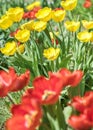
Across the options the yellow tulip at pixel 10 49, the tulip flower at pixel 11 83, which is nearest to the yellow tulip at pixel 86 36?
the yellow tulip at pixel 10 49

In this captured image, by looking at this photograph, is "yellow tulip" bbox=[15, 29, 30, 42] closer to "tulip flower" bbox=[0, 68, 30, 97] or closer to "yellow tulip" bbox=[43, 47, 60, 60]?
"yellow tulip" bbox=[43, 47, 60, 60]

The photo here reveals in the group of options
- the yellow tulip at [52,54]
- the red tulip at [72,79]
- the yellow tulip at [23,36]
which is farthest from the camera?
the yellow tulip at [23,36]

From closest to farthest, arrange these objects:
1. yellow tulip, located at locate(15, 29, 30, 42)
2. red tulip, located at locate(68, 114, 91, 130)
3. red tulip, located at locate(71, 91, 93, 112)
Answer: red tulip, located at locate(68, 114, 91, 130) → red tulip, located at locate(71, 91, 93, 112) → yellow tulip, located at locate(15, 29, 30, 42)

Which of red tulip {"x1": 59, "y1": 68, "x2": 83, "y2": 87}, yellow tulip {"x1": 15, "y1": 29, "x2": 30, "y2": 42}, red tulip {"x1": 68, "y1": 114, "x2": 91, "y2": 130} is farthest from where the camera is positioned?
yellow tulip {"x1": 15, "y1": 29, "x2": 30, "y2": 42}

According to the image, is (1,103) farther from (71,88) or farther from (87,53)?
(71,88)

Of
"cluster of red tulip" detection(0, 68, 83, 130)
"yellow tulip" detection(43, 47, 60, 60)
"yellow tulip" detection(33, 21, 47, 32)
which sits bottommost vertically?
"cluster of red tulip" detection(0, 68, 83, 130)

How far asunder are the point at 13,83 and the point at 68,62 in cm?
127

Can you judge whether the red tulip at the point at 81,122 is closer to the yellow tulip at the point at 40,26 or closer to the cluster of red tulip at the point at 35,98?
the cluster of red tulip at the point at 35,98

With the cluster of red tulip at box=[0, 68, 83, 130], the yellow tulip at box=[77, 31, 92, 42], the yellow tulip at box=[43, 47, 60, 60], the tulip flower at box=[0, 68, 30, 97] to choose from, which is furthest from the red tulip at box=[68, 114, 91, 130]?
the yellow tulip at box=[77, 31, 92, 42]

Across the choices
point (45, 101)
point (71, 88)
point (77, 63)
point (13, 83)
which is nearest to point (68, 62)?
point (77, 63)

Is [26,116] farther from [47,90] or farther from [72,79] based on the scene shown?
[72,79]

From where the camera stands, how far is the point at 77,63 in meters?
3.37

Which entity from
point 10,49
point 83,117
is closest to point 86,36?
point 10,49

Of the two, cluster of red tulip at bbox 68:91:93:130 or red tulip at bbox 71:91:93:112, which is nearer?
cluster of red tulip at bbox 68:91:93:130
